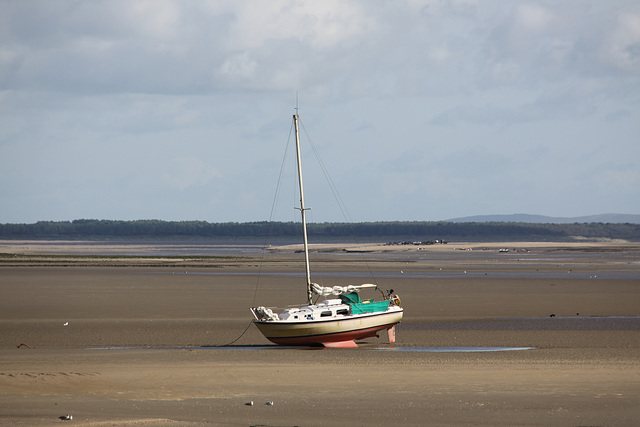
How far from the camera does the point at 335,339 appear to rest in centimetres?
2508

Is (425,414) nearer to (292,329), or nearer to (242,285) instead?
(292,329)

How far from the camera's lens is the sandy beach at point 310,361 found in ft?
46.4

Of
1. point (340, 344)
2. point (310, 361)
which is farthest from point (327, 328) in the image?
point (310, 361)

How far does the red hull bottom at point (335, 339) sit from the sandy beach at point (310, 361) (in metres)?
0.38

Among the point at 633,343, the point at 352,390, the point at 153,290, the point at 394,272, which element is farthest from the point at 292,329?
the point at 394,272

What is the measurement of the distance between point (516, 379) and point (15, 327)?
18.4 m

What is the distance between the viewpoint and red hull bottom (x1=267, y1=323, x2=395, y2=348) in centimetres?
2472

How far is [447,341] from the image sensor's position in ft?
82.6

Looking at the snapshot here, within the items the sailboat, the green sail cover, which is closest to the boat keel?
the sailboat

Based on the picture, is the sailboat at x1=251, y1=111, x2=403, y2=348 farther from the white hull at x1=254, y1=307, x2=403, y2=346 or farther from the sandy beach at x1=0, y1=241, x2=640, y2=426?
the sandy beach at x1=0, y1=241, x2=640, y2=426

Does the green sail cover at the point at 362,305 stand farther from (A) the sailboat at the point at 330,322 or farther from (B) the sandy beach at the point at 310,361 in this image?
(B) the sandy beach at the point at 310,361

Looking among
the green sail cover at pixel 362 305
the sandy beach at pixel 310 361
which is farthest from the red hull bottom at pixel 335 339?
the green sail cover at pixel 362 305

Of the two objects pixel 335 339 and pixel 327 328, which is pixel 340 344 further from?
pixel 327 328

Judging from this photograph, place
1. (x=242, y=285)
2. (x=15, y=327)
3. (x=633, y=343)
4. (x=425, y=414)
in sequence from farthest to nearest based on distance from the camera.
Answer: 1. (x=242, y=285)
2. (x=15, y=327)
3. (x=633, y=343)
4. (x=425, y=414)
